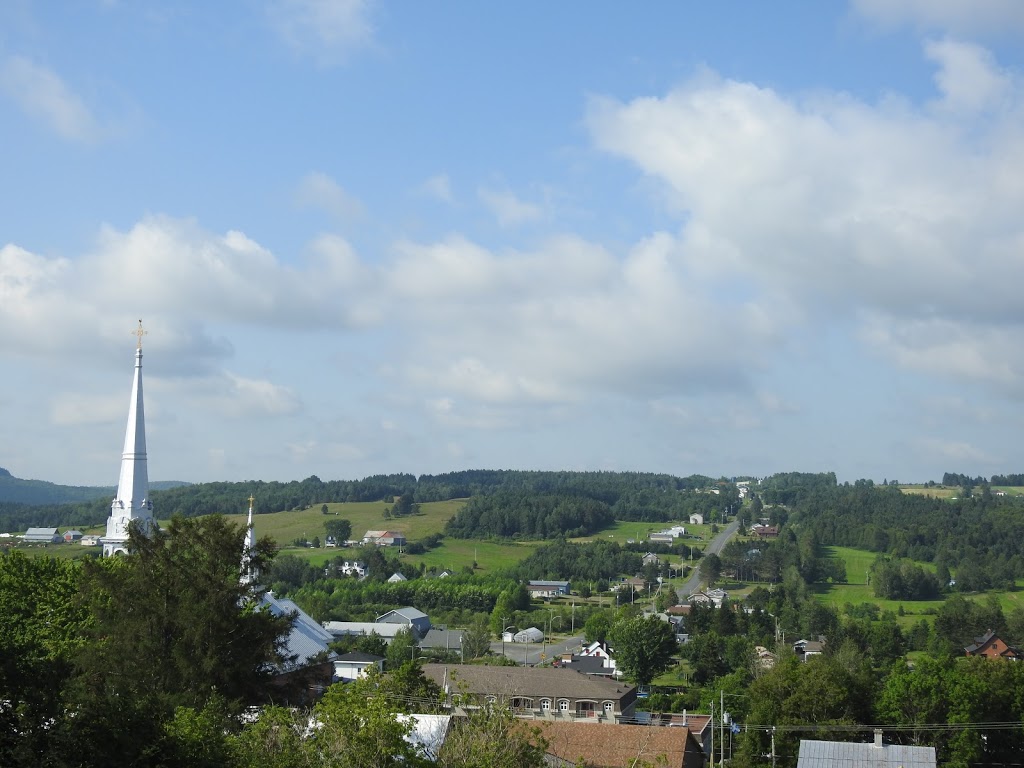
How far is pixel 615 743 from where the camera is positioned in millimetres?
45500

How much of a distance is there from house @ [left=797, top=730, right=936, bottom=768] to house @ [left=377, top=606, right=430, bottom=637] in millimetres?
70948

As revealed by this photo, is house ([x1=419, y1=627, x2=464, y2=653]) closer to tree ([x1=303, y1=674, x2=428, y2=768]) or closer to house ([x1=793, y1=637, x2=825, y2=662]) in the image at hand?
house ([x1=793, y1=637, x2=825, y2=662])

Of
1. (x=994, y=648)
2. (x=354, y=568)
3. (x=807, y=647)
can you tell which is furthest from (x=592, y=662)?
(x=354, y=568)

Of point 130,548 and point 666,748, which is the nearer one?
point 130,548

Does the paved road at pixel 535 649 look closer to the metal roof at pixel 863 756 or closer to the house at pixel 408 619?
the house at pixel 408 619

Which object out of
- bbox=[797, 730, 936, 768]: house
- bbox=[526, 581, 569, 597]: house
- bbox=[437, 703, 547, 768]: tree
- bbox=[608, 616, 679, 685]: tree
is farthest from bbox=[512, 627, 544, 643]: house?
bbox=[437, 703, 547, 768]: tree

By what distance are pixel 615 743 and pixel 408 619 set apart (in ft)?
235

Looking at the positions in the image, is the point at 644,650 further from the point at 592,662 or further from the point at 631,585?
the point at 631,585

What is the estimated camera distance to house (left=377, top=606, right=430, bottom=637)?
371 ft

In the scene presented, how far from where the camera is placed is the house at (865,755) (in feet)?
135

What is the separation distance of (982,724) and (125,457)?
1927 inches

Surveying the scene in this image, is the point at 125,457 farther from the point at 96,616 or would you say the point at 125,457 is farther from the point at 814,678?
the point at 814,678

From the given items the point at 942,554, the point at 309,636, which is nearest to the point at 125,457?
the point at 309,636

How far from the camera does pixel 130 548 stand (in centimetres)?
3669
